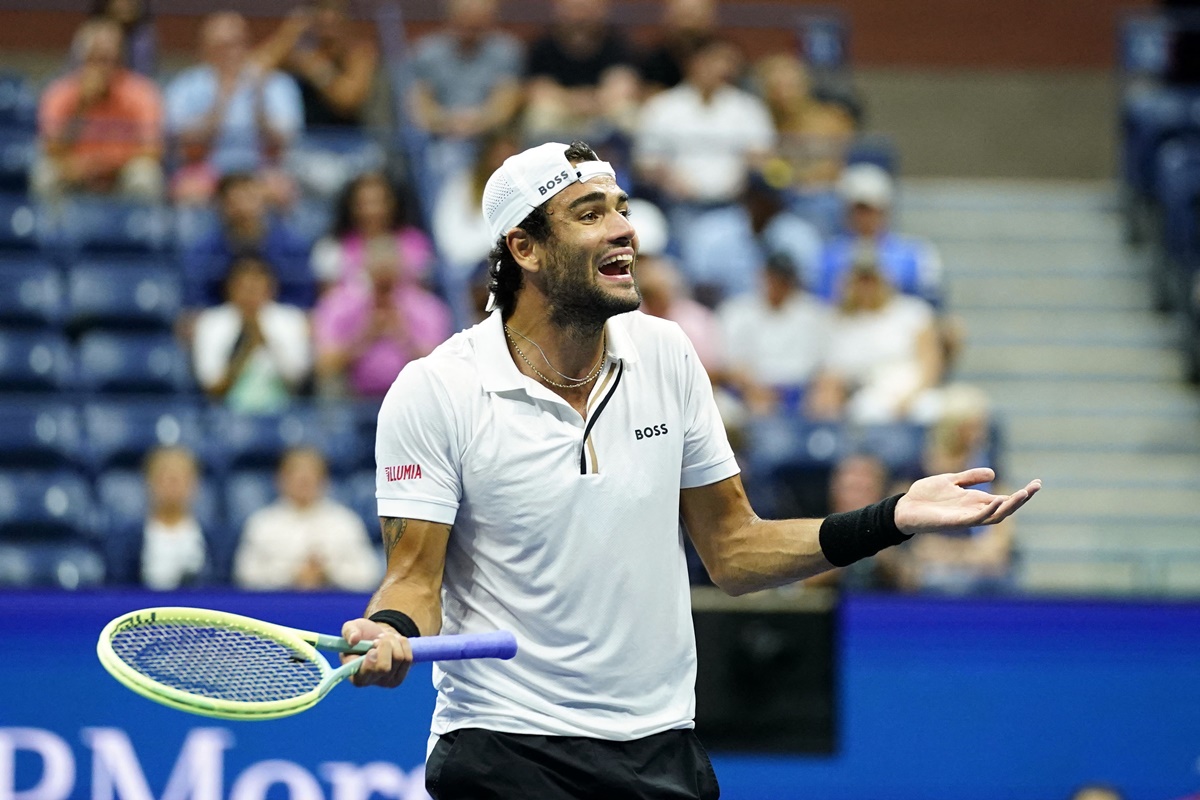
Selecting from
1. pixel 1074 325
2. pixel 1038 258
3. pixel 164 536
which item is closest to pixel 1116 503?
pixel 1074 325

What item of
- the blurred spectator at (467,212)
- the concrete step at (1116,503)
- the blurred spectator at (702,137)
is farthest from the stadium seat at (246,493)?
the concrete step at (1116,503)

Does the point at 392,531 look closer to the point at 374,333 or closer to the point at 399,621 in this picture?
the point at 399,621

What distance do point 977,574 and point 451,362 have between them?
4.73m

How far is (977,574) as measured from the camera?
8.53 m

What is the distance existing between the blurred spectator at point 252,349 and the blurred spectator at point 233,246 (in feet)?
1.22

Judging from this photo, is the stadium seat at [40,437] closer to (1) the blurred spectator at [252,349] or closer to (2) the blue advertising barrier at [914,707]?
(1) the blurred spectator at [252,349]

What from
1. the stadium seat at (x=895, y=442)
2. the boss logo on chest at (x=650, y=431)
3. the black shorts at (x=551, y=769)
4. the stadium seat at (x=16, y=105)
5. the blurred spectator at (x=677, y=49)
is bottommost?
the stadium seat at (x=895, y=442)

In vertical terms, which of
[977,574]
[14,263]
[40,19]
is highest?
[40,19]

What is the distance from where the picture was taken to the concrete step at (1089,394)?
11.0 metres

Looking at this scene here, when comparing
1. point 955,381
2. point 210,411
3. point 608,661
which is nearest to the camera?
point 608,661

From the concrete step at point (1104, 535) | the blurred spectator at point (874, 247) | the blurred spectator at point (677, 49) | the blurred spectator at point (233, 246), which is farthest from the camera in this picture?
the blurred spectator at point (677, 49)

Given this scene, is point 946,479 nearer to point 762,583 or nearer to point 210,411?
point 762,583

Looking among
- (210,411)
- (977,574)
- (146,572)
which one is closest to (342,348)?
(210,411)

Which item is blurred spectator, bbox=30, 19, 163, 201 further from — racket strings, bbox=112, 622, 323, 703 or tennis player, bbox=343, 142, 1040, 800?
racket strings, bbox=112, 622, 323, 703
